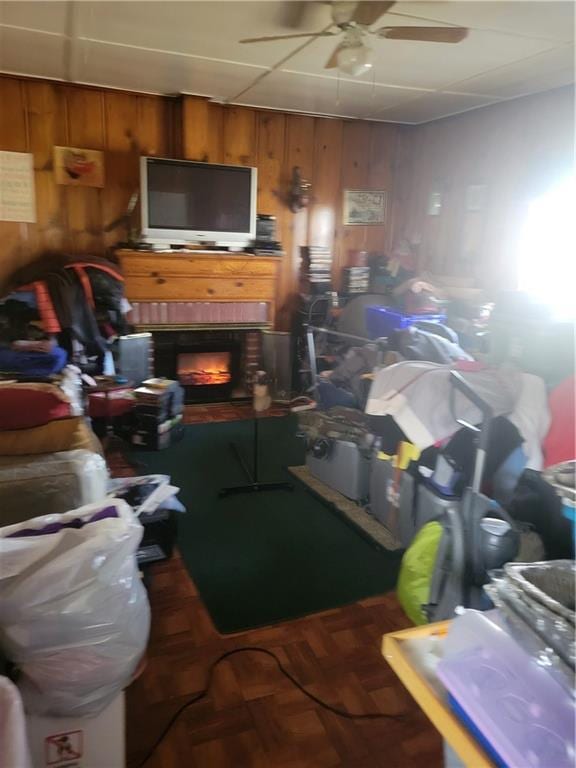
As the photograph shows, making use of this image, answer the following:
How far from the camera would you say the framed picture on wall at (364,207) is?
4594mm

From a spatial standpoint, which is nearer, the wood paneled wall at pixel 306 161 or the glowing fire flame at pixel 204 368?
the wood paneled wall at pixel 306 161

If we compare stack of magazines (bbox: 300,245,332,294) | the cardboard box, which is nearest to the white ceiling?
stack of magazines (bbox: 300,245,332,294)

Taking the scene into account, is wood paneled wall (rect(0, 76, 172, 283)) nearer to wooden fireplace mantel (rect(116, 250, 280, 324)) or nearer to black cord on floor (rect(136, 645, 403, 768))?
wooden fireplace mantel (rect(116, 250, 280, 324))

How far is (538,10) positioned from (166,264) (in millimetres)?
2585

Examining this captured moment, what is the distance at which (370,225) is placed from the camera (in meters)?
4.71

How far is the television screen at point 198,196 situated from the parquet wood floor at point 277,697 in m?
2.71

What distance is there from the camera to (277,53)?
9.14 feet

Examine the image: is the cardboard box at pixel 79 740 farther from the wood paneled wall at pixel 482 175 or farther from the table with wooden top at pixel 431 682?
the wood paneled wall at pixel 482 175

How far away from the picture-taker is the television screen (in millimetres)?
3738

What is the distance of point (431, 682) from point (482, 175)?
3797 millimetres

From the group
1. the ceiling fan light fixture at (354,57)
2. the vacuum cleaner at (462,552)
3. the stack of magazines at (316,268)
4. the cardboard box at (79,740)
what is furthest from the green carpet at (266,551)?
the ceiling fan light fixture at (354,57)

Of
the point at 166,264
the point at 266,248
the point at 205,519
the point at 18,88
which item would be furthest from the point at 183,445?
the point at 18,88

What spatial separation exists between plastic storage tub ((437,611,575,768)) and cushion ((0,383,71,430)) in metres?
1.55

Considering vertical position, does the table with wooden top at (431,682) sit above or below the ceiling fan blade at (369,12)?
below
